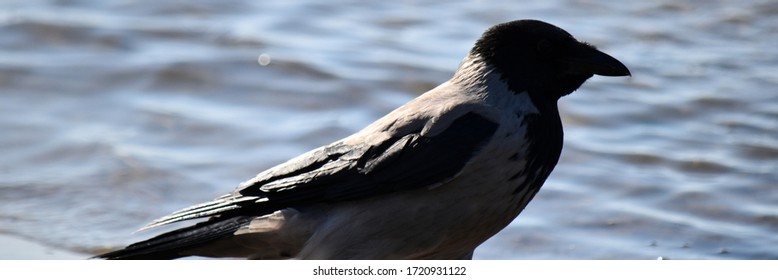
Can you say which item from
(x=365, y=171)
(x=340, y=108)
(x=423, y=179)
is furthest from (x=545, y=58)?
(x=340, y=108)

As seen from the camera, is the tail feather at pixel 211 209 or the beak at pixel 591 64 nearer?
the tail feather at pixel 211 209

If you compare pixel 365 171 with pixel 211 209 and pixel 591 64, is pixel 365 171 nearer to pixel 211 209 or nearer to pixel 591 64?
pixel 211 209

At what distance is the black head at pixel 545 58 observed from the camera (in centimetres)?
610

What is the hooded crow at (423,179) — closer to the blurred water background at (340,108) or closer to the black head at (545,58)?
the black head at (545,58)

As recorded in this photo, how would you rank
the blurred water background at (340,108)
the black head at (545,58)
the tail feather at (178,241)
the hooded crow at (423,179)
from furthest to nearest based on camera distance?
the blurred water background at (340,108)
the black head at (545,58)
the tail feather at (178,241)
the hooded crow at (423,179)

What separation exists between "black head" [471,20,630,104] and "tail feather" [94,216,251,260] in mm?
1407

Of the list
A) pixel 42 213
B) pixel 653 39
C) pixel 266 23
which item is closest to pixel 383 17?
pixel 266 23

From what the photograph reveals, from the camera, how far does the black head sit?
6098 millimetres

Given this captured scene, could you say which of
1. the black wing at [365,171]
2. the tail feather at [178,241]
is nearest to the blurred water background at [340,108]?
the tail feather at [178,241]

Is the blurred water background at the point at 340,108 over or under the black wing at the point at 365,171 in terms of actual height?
over

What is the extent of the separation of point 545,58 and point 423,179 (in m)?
0.86

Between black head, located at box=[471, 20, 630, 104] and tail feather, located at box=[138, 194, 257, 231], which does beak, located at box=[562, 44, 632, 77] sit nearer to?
black head, located at box=[471, 20, 630, 104]

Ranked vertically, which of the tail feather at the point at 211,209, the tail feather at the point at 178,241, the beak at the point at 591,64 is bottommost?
the tail feather at the point at 178,241

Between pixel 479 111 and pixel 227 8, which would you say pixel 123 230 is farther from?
pixel 227 8
